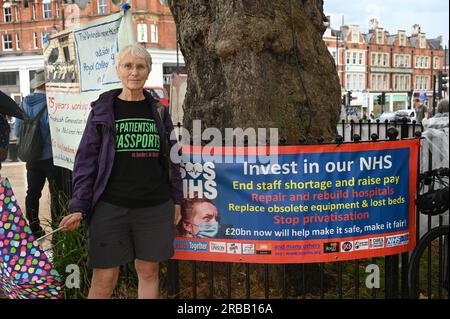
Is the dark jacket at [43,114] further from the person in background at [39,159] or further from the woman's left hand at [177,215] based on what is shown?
the woman's left hand at [177,215]

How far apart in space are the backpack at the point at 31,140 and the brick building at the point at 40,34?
37.5 metres

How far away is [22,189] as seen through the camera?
962 centimetres

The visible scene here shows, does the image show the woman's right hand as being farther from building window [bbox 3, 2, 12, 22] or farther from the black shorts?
building window [bbox 3, 2, 12, 22]

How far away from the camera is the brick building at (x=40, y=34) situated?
4469cm

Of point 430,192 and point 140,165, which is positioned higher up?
point 140,165

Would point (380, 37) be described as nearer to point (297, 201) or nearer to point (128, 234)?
point (297, 201)

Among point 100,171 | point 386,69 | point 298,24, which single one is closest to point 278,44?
point 298,24

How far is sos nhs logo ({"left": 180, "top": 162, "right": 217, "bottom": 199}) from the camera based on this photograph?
3617 mm

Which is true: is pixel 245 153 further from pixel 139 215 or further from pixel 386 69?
pixel 386 69

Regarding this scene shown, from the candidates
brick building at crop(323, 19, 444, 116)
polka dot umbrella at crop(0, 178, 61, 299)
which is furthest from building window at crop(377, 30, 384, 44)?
polka dot umbrella at crop(0, 178, 61, 299)

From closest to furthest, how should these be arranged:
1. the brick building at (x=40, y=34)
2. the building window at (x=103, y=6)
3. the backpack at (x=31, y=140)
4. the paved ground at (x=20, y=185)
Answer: the backpack at (x=31, y=140) → the paved ground at (x=20, y=185) → the building window at (x=103, y=6) → the brick building at (x=40, y=34)

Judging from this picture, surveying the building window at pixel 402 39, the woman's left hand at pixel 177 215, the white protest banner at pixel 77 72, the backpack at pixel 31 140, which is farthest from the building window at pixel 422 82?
the woman's left hand at pixel 177 215
